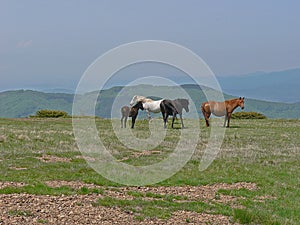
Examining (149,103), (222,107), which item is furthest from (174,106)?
(222,107)

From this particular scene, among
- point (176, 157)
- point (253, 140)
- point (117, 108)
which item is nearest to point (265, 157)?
point (176, 157)

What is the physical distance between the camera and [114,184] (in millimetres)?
13219

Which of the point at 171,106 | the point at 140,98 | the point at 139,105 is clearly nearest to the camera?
the point at 171,106

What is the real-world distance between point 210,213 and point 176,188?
2807 mm

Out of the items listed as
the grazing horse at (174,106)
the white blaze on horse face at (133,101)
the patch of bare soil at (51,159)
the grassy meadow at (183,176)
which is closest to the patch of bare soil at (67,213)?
the grassy meadow at (183,176)

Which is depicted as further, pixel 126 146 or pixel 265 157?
pixel 126 146

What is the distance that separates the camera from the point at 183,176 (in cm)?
1530

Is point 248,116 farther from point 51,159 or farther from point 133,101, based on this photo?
point 51,159

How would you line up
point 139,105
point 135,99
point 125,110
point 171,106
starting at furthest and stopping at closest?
point 135,99, point 139,105, point 171,106, point 125,110

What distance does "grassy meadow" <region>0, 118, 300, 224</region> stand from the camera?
11008mm

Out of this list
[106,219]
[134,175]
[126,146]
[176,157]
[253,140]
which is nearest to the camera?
[106,219]

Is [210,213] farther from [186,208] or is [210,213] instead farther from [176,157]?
[176,157]

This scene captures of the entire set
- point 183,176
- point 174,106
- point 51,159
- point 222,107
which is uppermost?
point 222,107

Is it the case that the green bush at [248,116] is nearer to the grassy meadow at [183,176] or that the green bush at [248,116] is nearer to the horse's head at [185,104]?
the horse's head at [185,104]
